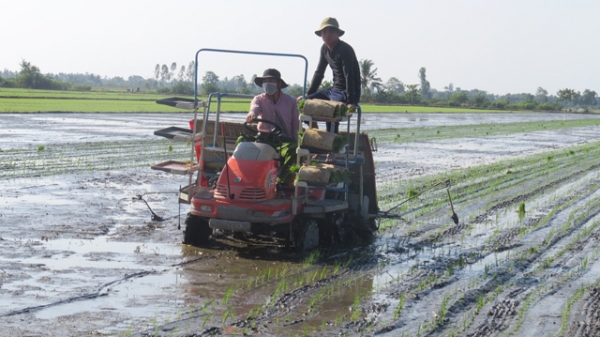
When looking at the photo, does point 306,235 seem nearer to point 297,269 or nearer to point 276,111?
point 297,269

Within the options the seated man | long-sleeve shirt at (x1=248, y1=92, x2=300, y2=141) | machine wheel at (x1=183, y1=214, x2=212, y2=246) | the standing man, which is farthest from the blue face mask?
machine wheel at (x1=183, y1=214, x2=212, y2=246)

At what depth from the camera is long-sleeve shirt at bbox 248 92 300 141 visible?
998cm

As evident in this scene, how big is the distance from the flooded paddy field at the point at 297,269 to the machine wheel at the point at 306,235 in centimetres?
16

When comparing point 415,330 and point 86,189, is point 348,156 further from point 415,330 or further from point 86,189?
point 86,189

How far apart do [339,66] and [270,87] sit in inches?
35.0

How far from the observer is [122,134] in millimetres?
30312

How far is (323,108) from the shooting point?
920 cm

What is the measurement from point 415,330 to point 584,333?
1.28 meters

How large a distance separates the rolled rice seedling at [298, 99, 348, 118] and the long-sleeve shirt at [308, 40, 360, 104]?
60cm

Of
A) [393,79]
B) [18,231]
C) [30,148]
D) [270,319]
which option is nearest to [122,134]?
[30,148]

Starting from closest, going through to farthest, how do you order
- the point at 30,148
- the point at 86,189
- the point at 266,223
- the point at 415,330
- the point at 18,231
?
the point at 415,330, the point at 266,223, the point at 18,231, the point at 86,189, the point at 30,148

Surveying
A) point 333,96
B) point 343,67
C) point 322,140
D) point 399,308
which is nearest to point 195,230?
point 322,140

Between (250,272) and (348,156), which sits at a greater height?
(348,156)

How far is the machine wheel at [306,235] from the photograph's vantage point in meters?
9.57
